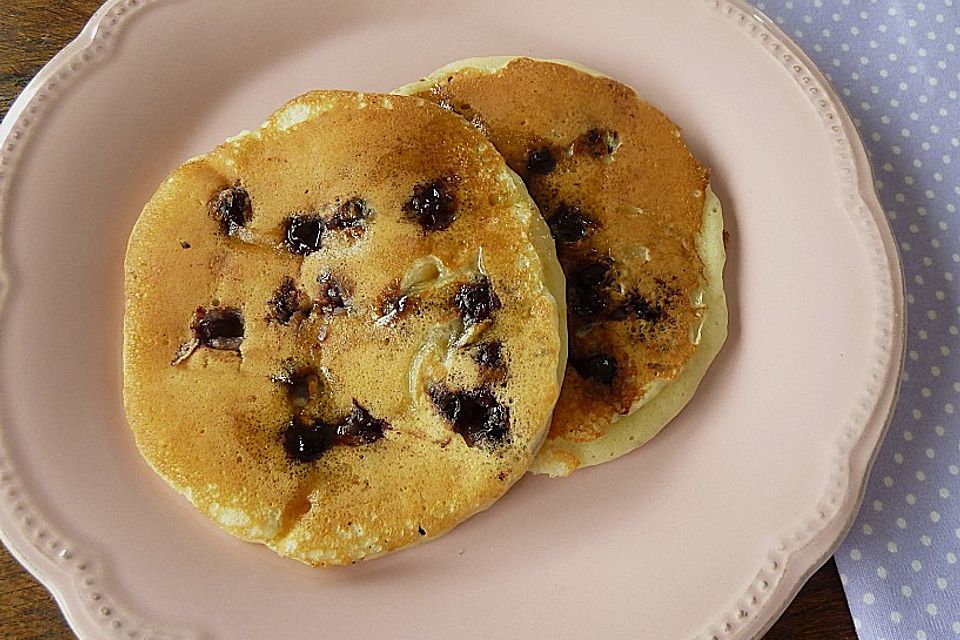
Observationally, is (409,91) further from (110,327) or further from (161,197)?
(110,327)

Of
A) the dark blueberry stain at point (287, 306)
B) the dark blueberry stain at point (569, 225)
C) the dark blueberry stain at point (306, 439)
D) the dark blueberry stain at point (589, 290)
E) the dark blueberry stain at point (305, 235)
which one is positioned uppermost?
the dark blueberry stain at point (305, 235)

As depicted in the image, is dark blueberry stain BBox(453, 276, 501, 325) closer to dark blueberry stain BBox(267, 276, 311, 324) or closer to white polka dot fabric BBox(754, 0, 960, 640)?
dark blueberry stain BBox(267, 276, 311, 324)

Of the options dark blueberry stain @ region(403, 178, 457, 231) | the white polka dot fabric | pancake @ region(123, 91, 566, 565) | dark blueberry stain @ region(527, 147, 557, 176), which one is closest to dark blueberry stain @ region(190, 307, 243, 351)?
pancake @ region(123, 91, 566, 565)

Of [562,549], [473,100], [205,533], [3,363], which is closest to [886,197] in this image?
[473,100]

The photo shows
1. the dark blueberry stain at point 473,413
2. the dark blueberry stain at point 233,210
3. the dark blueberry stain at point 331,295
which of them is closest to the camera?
the dark blueberry stain at point 473,413

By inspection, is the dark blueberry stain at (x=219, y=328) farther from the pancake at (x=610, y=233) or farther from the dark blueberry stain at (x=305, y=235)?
the pancake at (x=610, y=233)

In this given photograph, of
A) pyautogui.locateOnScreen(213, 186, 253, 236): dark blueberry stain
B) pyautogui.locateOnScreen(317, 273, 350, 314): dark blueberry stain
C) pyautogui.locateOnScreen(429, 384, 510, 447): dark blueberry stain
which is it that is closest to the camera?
pyautogui.locateOnScreen(429, 384, 510, 447): dark blueberry stain

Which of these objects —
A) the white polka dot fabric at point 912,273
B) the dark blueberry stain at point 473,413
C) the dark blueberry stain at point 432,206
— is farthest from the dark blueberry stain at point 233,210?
the white polka dot fabric at point 912,273
